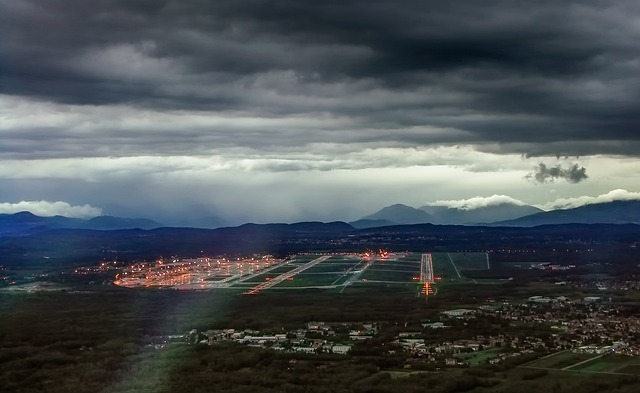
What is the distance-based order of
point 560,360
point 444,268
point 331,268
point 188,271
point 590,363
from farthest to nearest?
point 331,268 < point 188,271 < point 444,268 < point 560,360 < point 590,363

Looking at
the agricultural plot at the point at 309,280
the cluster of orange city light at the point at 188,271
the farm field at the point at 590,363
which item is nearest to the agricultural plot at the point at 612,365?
the farm field at the point at 590,363

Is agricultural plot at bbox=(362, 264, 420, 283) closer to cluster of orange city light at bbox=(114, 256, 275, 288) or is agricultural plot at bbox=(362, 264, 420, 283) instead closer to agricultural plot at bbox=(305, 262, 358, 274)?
agricultural plot at bbox=(305, 262, 358, 274)

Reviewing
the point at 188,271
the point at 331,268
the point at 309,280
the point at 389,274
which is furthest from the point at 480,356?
the point at 188,271

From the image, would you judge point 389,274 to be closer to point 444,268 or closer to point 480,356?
point 444,268

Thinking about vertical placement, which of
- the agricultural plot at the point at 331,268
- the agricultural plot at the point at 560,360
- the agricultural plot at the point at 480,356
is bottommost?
the agricultural plot at the point at 560,360

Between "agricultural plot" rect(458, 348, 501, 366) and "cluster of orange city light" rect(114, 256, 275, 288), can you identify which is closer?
"agricultural plot" rect(458, 348, 501, 366)

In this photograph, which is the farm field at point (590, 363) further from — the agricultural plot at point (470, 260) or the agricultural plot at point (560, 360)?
the agricultural plot at point (470, 260)

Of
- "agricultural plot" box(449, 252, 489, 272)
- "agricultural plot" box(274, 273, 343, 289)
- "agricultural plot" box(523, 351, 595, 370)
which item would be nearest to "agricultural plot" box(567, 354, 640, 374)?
"agricultural plot" box(523, 351, 595, 370)

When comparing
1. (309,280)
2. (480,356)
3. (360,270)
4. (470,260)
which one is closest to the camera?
(480,356)

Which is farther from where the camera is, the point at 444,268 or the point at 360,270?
the point at 444,268

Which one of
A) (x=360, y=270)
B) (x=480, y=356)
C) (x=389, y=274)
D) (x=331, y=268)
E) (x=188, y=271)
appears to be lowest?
(x=480, y=356)

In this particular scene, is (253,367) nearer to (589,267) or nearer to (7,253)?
(589,267)
